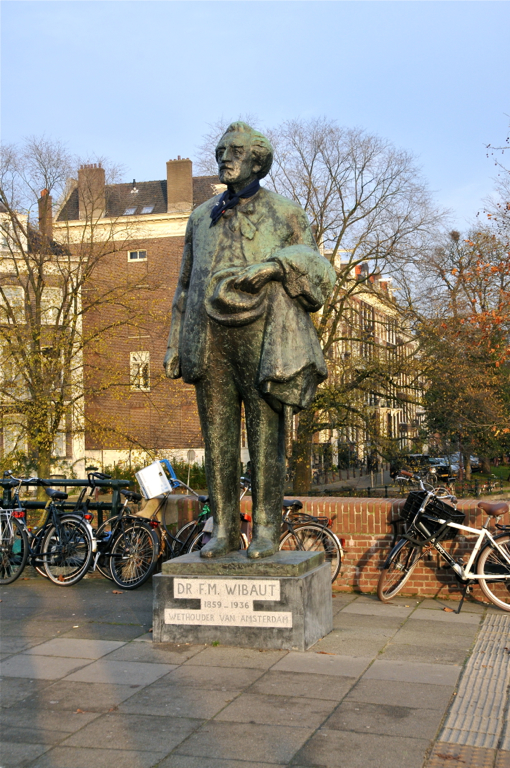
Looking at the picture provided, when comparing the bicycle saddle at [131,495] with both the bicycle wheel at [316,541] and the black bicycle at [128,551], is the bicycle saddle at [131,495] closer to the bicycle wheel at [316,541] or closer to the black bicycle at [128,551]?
the black bicycle at [128,551]

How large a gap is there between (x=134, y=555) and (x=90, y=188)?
18.7 m

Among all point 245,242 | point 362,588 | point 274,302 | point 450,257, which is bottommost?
point 362,588

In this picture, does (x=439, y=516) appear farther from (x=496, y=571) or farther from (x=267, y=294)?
(x=267, y=294)

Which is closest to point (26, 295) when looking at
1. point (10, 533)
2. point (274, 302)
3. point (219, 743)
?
point (10, 533)

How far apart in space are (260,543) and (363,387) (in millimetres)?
16895

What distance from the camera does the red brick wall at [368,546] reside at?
766 centimetres

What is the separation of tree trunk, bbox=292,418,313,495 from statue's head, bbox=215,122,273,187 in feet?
54.5

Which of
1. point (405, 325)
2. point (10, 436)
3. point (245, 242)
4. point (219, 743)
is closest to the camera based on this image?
point (219, 743)

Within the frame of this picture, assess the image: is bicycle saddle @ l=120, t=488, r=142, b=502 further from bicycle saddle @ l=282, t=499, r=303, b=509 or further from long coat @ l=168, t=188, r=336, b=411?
long coat @ l=168, t=188, r=336, b=411

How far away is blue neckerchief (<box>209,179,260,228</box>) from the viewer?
564 cm

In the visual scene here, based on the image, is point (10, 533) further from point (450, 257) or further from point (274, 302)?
point (450, 257)

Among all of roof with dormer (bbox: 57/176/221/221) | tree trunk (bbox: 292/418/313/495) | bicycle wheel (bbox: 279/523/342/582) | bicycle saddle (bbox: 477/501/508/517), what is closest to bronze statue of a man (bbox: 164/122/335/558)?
bicycle wheel (bbox: 279/523/342/582)

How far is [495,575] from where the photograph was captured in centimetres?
704

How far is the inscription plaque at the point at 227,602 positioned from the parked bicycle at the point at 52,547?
9.50ft
